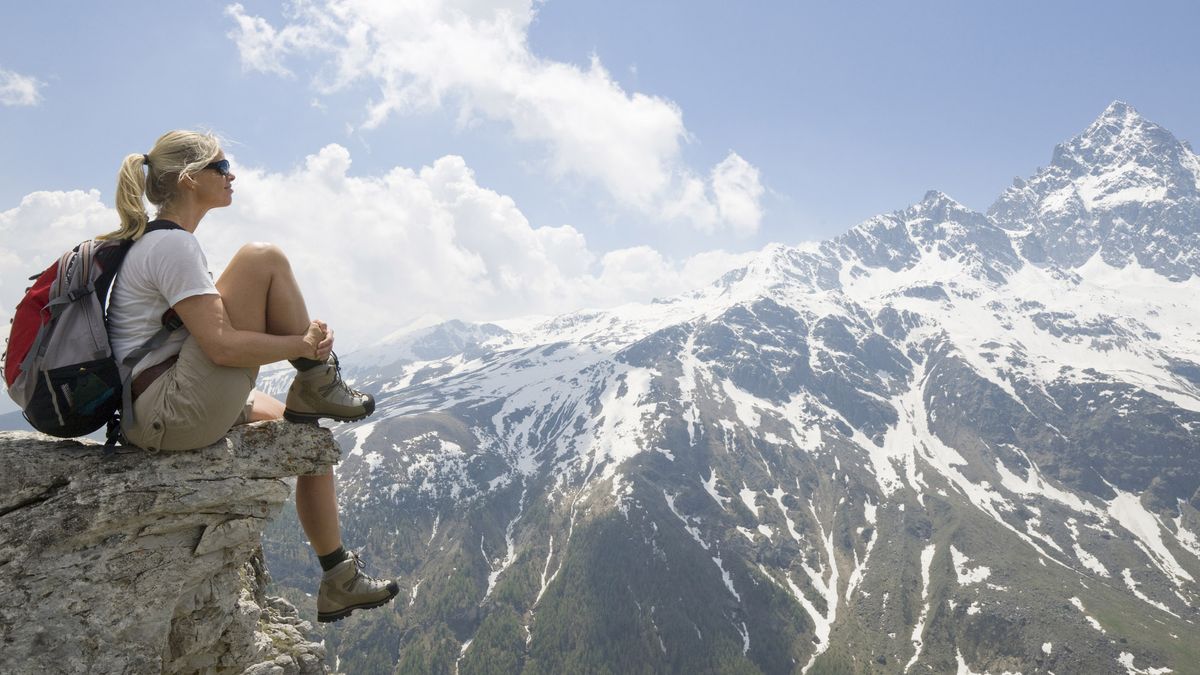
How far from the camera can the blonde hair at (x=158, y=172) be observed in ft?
20.1

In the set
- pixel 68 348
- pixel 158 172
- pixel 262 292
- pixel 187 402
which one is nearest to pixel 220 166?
pixel 158 172

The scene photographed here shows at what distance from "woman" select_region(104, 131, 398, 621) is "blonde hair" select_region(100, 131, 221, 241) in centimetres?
1

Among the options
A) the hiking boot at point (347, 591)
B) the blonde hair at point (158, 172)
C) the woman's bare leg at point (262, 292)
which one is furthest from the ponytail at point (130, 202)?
the hiking boot at point (347, 591)

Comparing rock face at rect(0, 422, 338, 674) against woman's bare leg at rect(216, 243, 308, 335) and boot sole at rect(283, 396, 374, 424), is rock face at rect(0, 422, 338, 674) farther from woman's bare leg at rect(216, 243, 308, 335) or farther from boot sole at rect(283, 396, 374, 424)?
woman's bare leg at rect(216, 243, 308, 335)

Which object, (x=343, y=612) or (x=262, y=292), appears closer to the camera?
(x=262, y=292)

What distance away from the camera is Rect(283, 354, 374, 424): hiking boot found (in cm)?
729

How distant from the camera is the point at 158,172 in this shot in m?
6.48

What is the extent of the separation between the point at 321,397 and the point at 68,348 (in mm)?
2499

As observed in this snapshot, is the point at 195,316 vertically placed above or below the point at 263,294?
below

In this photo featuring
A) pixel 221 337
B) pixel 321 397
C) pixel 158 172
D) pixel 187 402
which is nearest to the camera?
pixel 221 337

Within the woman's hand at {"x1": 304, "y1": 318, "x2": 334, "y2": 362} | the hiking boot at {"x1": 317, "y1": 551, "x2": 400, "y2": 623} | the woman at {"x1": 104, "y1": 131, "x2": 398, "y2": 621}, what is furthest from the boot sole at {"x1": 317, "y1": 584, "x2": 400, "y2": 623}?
the woman's hand at {"x1": 304, "y1": 318, "x2": 334, "y2": 362}

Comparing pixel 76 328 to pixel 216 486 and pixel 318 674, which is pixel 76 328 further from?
pixel 318 674

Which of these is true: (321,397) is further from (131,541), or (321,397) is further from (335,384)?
(131,541)

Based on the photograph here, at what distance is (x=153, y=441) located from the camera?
6.24 meters
